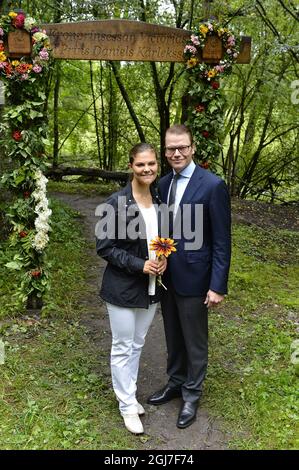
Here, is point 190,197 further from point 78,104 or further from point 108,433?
point 78,104

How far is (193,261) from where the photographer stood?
3.17 m

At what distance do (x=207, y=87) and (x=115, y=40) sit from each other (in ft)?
3.28

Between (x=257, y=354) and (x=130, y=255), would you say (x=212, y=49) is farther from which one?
(x=257, y=354)

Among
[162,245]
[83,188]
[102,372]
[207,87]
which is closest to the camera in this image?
[162,245]

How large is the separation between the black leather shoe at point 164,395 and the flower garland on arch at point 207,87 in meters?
2.32

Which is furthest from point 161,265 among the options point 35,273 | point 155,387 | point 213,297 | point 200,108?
point 200,108

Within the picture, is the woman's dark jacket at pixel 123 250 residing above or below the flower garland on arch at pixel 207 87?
below

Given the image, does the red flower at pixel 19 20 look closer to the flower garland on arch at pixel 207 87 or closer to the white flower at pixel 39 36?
the white flower at pixel 39 36

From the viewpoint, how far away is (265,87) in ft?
31.0

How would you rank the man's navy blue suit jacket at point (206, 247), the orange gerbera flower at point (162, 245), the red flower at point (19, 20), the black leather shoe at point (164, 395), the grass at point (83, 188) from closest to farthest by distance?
the orange gerbera flower at point (162, 245) → the man's navy blue suit jacket at point (206, 247) → the black leather shoe at point (164, 395) → the red flower at point (19, 20) → the grass at point (83, 188)

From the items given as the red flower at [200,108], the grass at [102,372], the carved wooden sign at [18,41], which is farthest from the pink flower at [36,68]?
the grass at [102,372]

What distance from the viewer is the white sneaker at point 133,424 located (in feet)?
10.6

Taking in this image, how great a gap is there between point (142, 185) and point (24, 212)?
1994 millimetres
